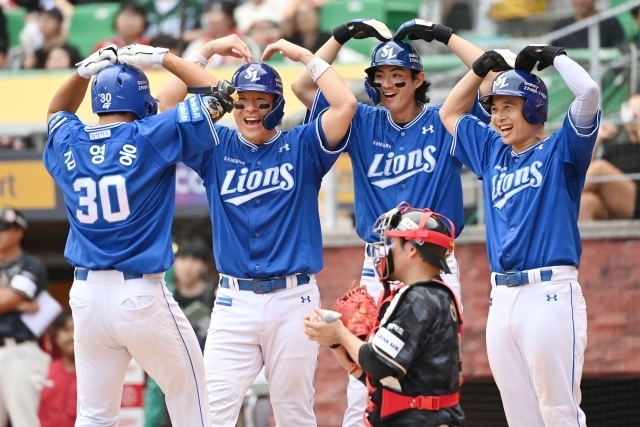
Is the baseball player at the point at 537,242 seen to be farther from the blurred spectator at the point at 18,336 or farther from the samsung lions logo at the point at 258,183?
the blurred spectator at the point at 18,336

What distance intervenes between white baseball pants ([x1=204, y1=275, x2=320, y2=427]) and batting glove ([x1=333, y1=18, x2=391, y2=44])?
159cm

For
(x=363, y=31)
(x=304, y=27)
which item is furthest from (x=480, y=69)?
(x=304, y=27)

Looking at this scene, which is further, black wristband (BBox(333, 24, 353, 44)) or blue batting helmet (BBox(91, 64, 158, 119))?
black wristband (BBox(333, 24, 353, 44))

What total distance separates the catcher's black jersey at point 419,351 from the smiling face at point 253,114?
6.27 feet

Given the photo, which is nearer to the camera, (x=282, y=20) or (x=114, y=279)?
(x=114, y=279)

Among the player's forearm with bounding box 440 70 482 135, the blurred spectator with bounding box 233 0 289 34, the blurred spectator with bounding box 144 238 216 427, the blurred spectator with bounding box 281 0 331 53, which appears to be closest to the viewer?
the player's forearm with bounding box 440 70 482 135

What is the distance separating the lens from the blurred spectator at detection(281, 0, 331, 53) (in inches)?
475

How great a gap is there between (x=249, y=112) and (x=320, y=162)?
0.50 m

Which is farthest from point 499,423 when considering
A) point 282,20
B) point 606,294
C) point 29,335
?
point 282,20

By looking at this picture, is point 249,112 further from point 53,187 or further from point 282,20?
point 282,20

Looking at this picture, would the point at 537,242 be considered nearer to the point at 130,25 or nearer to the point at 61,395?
the point at 61,395

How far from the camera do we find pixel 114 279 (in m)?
6.10

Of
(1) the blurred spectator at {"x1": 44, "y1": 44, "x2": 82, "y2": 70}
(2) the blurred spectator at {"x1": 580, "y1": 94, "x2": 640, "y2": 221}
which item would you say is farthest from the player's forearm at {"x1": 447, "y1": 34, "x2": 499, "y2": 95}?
(1) the blurred spectator at {"x1": 44, "y1": 44, "x2": 82, "y2": 70}

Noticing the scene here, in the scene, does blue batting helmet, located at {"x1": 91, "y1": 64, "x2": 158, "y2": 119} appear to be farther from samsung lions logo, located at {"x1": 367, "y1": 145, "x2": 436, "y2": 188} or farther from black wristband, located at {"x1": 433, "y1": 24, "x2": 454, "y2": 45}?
black wristband, located at {"x1": 433, "y1": 24, "x2": 454, "y2": 45}
